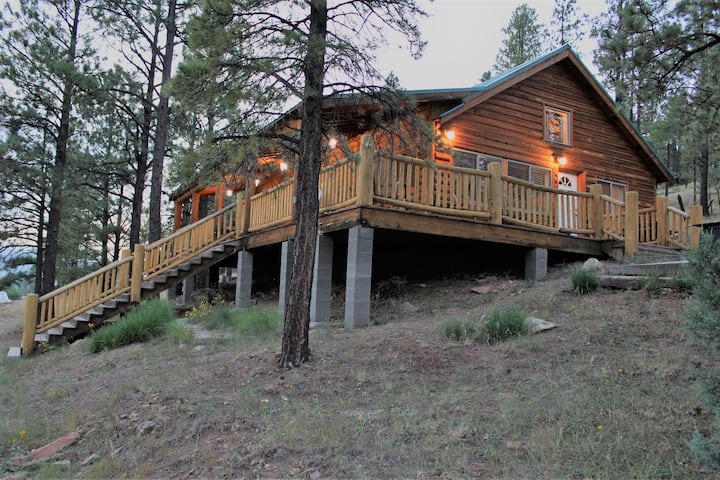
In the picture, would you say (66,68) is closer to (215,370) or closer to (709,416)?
(215,370)

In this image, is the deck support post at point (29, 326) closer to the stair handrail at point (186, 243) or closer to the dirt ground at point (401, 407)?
the stair handrail at point (186, 243)

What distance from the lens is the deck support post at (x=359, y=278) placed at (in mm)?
8234

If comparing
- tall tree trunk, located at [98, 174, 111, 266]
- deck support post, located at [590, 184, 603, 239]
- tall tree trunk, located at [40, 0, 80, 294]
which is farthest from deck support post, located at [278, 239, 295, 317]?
tall tree trunk, located at [98, 174, 111, 266]

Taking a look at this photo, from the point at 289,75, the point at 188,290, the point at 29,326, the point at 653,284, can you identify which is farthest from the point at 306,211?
the point at 188,290

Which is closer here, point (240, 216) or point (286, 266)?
point (286, 266)

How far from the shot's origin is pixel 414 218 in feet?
29.3

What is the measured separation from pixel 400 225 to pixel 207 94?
12.7ft

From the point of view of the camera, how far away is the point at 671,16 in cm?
887

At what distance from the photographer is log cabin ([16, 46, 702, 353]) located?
8578 mm

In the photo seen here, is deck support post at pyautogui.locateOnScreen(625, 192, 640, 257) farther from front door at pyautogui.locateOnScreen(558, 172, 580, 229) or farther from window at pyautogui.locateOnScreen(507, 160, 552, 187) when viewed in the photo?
window at pyautogui.locateOnScreen(507, 160, 552, 187)

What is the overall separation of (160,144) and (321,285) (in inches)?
354

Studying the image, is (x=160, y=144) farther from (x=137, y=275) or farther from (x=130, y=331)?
(x=130, y=331)

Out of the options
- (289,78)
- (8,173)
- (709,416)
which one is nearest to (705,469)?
(709,416)

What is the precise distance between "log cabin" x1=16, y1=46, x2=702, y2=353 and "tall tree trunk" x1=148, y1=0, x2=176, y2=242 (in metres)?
2.15
